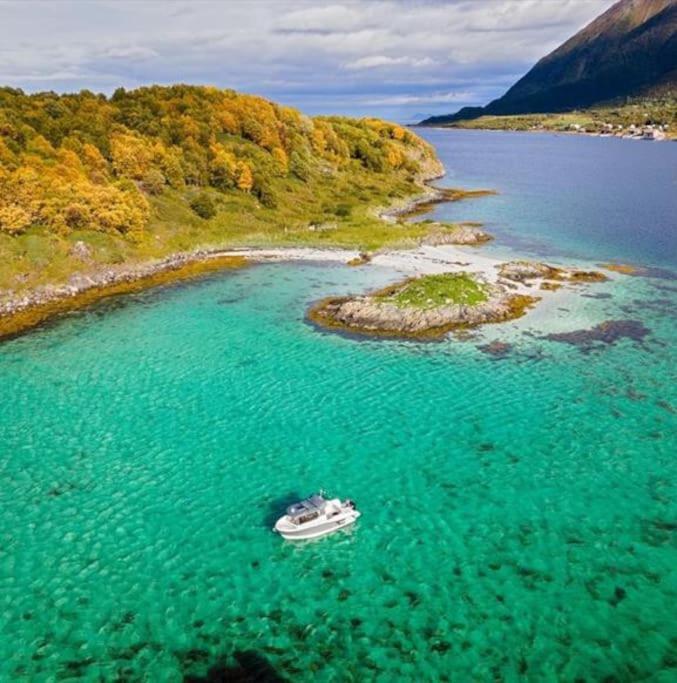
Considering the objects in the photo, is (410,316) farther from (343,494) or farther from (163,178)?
(163,178)

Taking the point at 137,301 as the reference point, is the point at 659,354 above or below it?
below

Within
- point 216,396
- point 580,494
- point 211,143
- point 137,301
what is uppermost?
point 211,143

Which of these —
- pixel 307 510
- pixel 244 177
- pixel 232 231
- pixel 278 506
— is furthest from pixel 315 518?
pixel 244 177

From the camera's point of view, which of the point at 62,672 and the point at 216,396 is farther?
the point at 216,396

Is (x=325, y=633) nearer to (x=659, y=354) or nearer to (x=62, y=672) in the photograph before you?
(x=62, y=672)

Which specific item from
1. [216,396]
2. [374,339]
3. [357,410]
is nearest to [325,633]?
[357,410]
